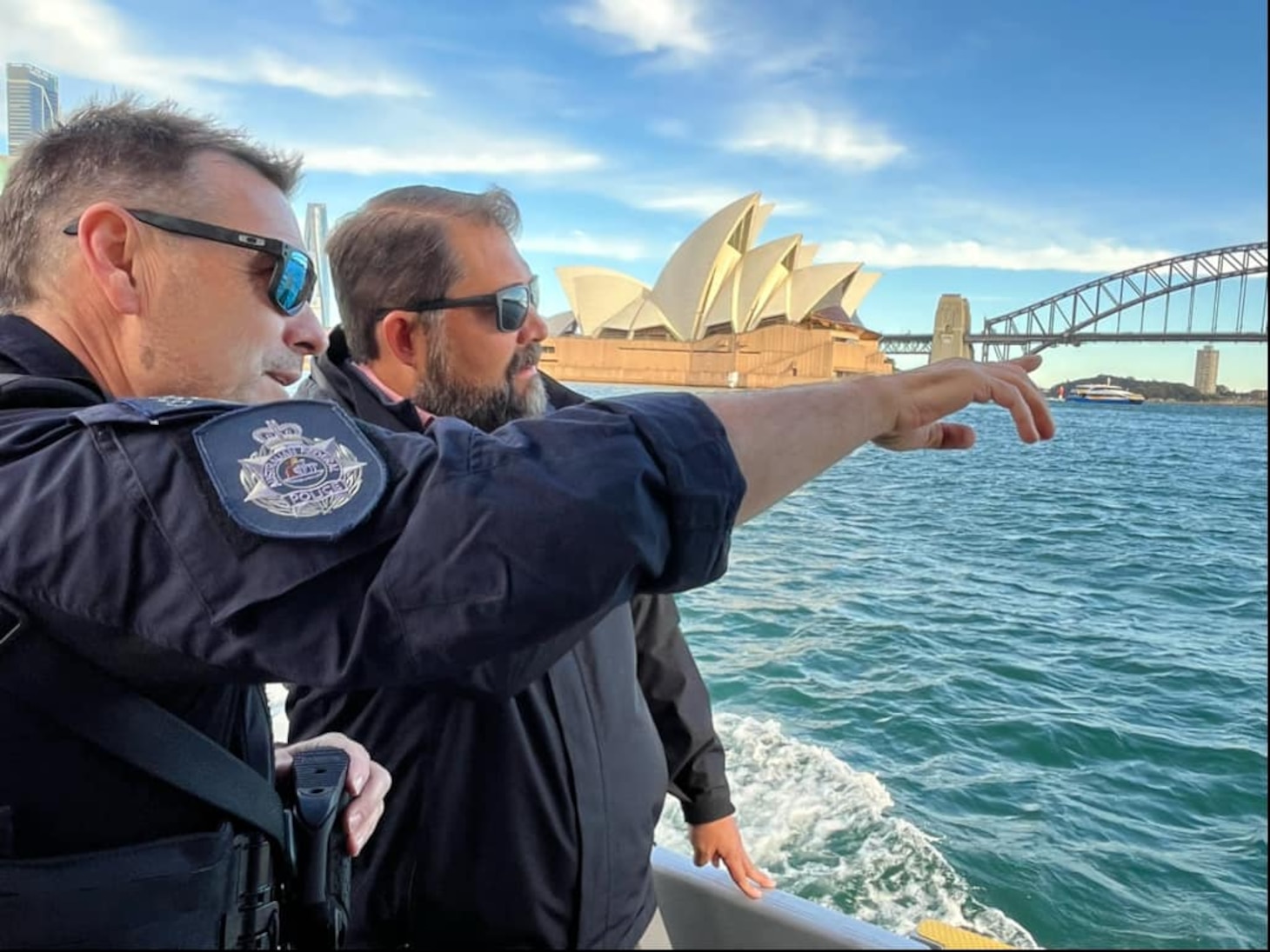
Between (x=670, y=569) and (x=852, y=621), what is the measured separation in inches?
253

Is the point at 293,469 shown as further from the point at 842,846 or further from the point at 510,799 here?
the point at 842,846

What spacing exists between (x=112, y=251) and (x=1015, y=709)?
5.25 m

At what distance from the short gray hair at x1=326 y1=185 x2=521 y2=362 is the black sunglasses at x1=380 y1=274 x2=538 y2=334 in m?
0.01

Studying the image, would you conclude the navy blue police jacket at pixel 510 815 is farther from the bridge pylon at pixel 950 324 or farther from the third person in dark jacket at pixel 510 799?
the bridge pylon at pixel 950 324

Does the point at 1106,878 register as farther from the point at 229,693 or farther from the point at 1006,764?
the point at 229,693

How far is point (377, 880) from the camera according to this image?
37.6 inches

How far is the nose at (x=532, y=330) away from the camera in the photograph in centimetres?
132

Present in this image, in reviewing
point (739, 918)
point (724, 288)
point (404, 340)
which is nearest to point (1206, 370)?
point (739, 918)

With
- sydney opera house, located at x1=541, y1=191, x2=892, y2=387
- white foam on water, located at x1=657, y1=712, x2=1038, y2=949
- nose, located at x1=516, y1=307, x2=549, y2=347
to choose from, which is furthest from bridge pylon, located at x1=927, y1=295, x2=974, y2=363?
sydney opera house, located at x1=541, y1=191, x2=892, y2=387

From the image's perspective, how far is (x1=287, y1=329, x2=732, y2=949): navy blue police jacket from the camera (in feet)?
3.01

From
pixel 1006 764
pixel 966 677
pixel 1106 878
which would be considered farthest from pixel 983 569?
pixel 1106 878

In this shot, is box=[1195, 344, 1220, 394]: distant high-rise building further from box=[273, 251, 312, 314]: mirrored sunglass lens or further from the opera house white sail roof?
the opera house white sail roof

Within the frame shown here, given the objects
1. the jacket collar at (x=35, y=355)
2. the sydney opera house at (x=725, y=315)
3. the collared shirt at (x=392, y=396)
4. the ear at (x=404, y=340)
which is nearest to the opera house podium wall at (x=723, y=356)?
the sydney opera house at (x=725, y=315)

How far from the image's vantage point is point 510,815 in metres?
0.92
